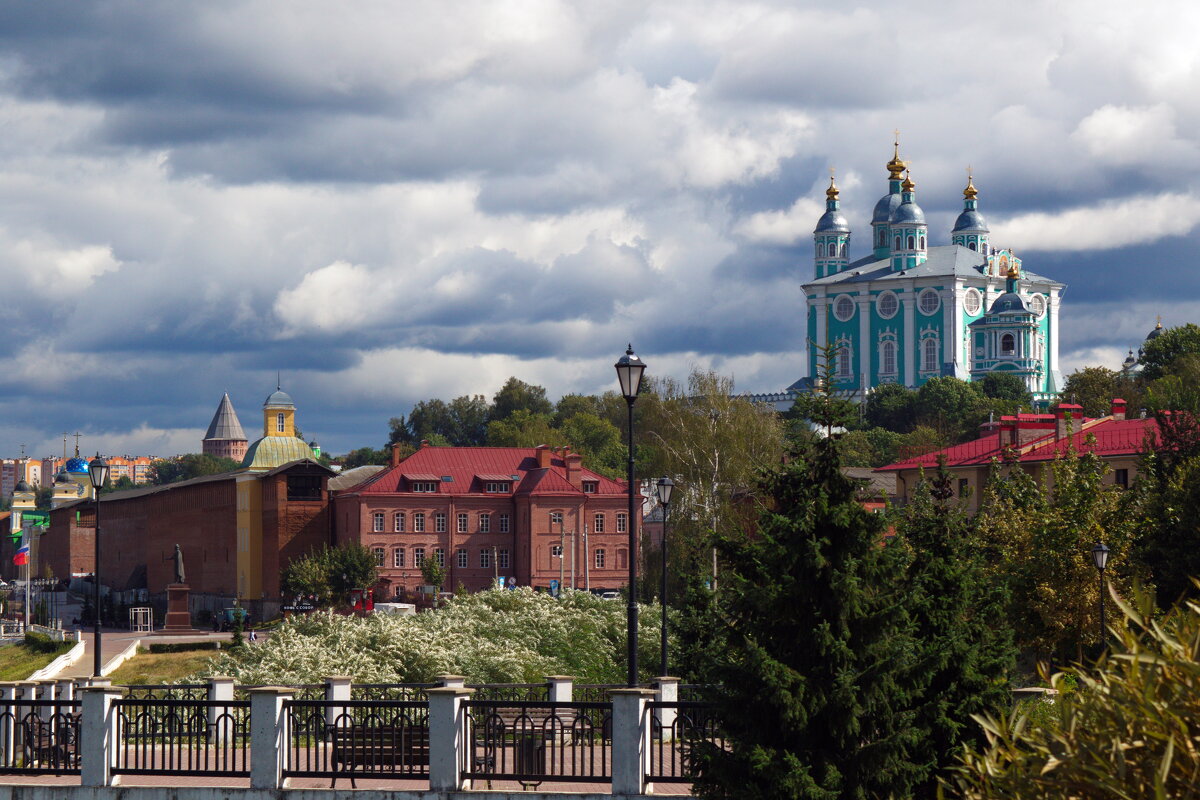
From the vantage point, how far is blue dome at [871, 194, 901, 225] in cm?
18338

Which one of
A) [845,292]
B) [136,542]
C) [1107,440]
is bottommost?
[136,542]

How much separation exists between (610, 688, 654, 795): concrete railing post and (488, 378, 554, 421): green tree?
150341mm

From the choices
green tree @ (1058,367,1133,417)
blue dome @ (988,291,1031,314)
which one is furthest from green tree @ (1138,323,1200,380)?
blue dome @ (988,291,1031,314)

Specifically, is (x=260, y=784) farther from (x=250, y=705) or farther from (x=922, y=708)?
(x=922, y=708)

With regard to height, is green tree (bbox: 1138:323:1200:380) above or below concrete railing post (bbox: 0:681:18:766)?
above

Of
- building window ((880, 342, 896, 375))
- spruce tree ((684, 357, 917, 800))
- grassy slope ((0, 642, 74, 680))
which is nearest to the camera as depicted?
spruce tree ((684, 357, 917, 800))

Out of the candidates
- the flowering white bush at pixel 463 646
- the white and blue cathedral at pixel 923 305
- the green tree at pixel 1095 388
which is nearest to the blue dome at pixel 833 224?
the white and blue cathedral at pixel 923 305

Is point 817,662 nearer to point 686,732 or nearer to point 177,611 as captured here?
point 686,732

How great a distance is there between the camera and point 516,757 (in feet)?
58.2

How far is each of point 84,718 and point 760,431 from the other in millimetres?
50369

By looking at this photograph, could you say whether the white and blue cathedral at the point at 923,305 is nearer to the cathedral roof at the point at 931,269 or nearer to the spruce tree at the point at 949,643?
the cathedral roof at the point at 931,269

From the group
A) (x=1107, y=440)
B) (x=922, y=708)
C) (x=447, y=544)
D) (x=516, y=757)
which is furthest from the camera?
(x=447, y=544)

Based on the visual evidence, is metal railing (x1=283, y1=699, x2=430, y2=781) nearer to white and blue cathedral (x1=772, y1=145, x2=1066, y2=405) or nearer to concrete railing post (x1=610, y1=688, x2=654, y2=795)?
concrete railing post (x1=610, y1=688, x2=654, y2=795)

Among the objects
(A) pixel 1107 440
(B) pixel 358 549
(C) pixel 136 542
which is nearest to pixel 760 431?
(A) pixel 1107 440
